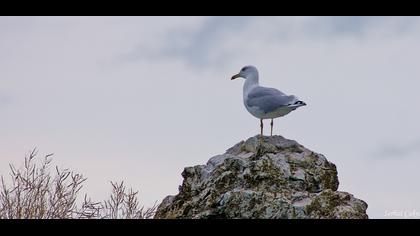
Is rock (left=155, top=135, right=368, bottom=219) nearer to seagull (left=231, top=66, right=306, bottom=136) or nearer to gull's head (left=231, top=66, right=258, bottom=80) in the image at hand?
seagull (left=231, top=66, right=306, bottom=136)

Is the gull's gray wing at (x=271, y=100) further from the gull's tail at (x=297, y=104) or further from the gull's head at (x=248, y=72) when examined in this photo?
the gull's head at (x=248, y=72)

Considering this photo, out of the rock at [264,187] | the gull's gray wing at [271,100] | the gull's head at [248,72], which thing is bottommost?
the rock at [264,187]

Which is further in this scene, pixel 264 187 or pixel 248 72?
pixel 248 72

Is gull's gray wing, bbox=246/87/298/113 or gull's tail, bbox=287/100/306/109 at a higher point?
gull's gray wing, bbox=246/87/298/113

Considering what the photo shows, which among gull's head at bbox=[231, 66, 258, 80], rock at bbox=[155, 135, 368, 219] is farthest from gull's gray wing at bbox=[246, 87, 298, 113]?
rock at bbox=[155, 135, 368, 219]

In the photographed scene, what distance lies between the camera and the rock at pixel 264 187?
746 cm

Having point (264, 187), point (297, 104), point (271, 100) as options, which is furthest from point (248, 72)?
point (264, 187)

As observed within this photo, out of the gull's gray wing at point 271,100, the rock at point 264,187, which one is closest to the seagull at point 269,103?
the gull's gray wing at point 271,100

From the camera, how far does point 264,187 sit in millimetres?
7773

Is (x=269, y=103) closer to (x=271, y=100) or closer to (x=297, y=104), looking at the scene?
(x=271, y=100)

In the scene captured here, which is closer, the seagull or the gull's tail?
the gull's tail

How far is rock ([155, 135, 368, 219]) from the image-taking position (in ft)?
24.5
